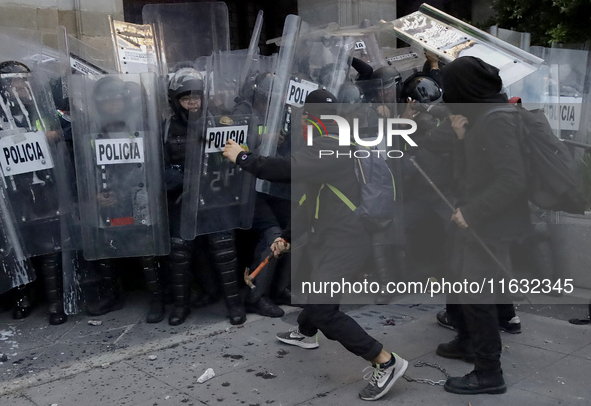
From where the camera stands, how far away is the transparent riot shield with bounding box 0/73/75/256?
184 inches

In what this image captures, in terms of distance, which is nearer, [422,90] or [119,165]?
[119,165]

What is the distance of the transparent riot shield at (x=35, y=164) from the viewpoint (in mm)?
4684

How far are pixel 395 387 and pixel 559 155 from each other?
1.68 metres

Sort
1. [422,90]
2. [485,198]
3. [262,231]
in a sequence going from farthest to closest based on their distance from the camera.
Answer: [422,90] → [262,231] → [485,198]

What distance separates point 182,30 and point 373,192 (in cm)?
331

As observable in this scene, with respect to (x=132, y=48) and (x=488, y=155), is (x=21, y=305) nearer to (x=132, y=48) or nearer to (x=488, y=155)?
(x=132, y=48)

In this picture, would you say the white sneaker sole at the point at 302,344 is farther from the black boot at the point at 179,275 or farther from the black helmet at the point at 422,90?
the black helmet at the point at 422,90

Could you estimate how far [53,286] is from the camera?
5176mm

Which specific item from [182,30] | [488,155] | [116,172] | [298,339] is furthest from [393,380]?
[182,30]

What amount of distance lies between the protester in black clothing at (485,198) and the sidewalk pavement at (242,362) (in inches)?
11.4

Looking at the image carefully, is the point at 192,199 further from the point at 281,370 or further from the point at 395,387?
the point at 395,387

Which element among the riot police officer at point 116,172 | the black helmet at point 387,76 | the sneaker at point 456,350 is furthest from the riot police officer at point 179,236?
the black helmet at point 387,76

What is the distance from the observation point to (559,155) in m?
3.62

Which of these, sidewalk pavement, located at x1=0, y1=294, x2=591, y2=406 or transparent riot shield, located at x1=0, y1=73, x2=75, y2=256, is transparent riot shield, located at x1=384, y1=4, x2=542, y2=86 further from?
transparent riot shield, located at x1=0, y1=73, x2=75, y2=256
